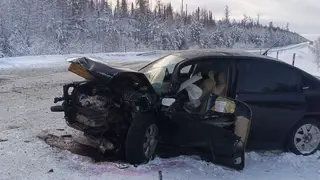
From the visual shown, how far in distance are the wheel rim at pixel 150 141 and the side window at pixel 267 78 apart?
4.66ft

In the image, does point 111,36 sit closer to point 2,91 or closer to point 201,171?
point 2,91

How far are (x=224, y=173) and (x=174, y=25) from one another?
4579 centimetres

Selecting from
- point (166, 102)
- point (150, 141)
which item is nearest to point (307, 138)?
point (166, 102)

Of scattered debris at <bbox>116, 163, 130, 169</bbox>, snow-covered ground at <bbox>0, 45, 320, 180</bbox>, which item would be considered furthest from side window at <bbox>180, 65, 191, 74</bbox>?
scattered debris at <bbox>116, 163, 130, 169</bbox>

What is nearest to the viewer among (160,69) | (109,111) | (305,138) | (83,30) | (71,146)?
(109,111)

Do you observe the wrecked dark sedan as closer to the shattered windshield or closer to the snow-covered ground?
the shattered windshield

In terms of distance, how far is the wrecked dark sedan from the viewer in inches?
203

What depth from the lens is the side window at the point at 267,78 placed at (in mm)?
5688

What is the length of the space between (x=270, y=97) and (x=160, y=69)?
1.72m

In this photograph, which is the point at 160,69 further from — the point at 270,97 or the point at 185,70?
the point at 270,97

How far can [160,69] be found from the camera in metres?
5.96

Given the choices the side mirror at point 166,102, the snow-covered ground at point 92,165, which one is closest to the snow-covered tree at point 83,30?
the snow-covered ground at point 92,165

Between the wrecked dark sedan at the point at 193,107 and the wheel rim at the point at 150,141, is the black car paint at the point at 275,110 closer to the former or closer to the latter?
the wrecked dark sedan at the point at 193,107

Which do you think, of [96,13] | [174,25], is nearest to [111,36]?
[96,13]
